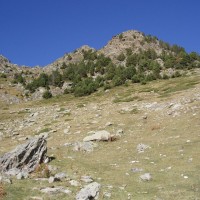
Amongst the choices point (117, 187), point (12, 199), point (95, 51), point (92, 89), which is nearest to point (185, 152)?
point (117, 187)

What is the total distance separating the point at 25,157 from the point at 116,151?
7.19 meters

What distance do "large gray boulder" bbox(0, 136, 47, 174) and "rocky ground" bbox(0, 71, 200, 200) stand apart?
3.04ft

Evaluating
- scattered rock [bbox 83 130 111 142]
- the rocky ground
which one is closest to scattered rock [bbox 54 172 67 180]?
the rocky ground

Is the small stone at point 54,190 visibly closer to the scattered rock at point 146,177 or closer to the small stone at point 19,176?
the small stone at point 19,176

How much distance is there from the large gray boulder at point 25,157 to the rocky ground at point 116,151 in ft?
3.04

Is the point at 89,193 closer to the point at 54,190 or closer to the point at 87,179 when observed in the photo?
the point at 54,190

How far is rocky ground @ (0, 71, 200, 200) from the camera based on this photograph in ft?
50.9

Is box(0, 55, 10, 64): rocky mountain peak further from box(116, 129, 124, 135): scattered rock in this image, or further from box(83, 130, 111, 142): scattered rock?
box(83, 130, 111, 142): scattered rock

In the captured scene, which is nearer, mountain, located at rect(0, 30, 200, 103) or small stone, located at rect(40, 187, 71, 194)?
small stone, located at rect(40, 187, 71, 194)

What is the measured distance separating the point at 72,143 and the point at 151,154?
7.13 metres

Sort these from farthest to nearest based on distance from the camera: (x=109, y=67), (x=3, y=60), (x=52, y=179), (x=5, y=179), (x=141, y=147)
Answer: (x=3, y=60), (x=109, y=67), (x=141, y=147), (x=52, y=179), (x=5, y=179)

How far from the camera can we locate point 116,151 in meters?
24.2

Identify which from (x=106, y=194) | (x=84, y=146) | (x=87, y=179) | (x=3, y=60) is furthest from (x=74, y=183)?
(x=3, y=60)

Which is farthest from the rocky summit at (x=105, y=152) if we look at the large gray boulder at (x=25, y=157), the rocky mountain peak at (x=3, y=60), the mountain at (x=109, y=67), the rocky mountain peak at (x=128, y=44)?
the rocky mountain peak at (x=3, y=60)
